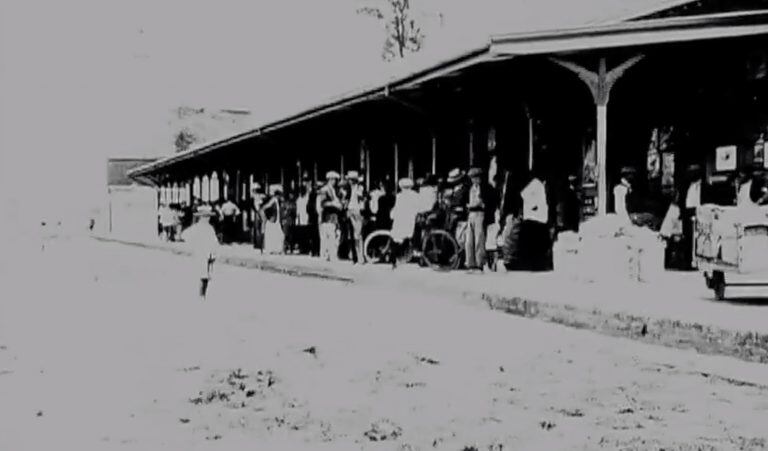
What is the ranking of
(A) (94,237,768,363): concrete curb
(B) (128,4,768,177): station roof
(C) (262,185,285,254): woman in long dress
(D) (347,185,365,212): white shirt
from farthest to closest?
(C) (262,185,285,254): woman in long dress → (D) (347,185,365,212): white shirt → (B) (128,4,768,177): station roof → (A) (94,237,768,363): concrete curb

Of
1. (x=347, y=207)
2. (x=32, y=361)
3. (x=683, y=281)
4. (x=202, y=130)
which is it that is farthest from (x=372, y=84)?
(x=202, y=130)

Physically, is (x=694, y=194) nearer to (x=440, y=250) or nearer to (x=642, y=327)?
(x=440, y=250)

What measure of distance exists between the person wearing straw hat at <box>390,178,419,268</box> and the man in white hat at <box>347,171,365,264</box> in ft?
5.28

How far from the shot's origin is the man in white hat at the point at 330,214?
2298 centimetres

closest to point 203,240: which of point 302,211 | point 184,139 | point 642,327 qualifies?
point 642,327

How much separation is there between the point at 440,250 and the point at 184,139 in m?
72.1

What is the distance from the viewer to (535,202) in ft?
57.1

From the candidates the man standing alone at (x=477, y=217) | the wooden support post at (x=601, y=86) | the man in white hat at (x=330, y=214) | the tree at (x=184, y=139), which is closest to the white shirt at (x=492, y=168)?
the man in white hat at (x=330, y=214)

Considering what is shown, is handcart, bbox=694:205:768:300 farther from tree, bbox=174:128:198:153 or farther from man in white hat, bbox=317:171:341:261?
tree, bbox=174:128:198:153

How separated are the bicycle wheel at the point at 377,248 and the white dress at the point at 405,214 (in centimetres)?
173

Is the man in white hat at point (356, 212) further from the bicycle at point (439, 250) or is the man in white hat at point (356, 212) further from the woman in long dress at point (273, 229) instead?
the woman in long dress at point (273, 229)

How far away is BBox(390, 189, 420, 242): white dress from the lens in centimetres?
2009

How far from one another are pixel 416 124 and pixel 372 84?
504cm

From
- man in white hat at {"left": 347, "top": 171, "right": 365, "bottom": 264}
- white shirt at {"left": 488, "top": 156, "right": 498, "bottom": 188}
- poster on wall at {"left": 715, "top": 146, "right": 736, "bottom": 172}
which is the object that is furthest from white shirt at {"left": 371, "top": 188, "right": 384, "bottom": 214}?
poster on wall at {"left": 715, "top": 146, "right": 736, "bottom": 172}
